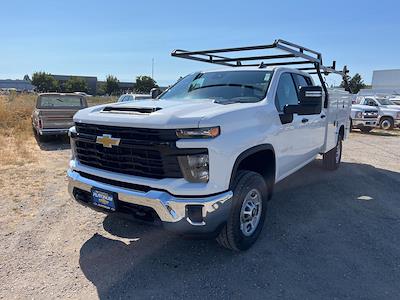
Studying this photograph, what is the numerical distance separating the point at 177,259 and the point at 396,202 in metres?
3.88

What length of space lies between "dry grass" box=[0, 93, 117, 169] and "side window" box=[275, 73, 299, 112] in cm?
615

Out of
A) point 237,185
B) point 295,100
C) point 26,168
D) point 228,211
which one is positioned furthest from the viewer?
point 26,168

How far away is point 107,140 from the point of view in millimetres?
3432

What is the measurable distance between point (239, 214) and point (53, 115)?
9307mm

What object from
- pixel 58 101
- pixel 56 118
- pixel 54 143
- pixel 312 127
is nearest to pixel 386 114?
pixel 312 127

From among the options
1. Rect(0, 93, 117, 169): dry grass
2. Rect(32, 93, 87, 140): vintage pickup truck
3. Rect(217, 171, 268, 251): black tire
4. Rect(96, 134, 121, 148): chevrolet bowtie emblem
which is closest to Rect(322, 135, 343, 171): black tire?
Rect(217, 171, 268, 251): black tire

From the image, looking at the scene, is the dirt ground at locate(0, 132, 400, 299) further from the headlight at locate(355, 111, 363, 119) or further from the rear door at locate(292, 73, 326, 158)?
the headlight at locate(355, 111, 363, 119)

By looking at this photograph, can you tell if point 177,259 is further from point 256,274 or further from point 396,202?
point 396,202

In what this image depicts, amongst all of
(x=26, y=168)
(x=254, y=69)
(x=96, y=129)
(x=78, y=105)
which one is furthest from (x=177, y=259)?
(x=78, y=105)

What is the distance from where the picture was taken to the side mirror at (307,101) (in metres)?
4.16

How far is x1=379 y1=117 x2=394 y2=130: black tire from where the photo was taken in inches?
715

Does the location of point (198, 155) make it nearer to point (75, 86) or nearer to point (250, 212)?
point (250, 212)

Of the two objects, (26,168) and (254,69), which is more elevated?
(254,69)

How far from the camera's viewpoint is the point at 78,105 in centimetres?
1225
